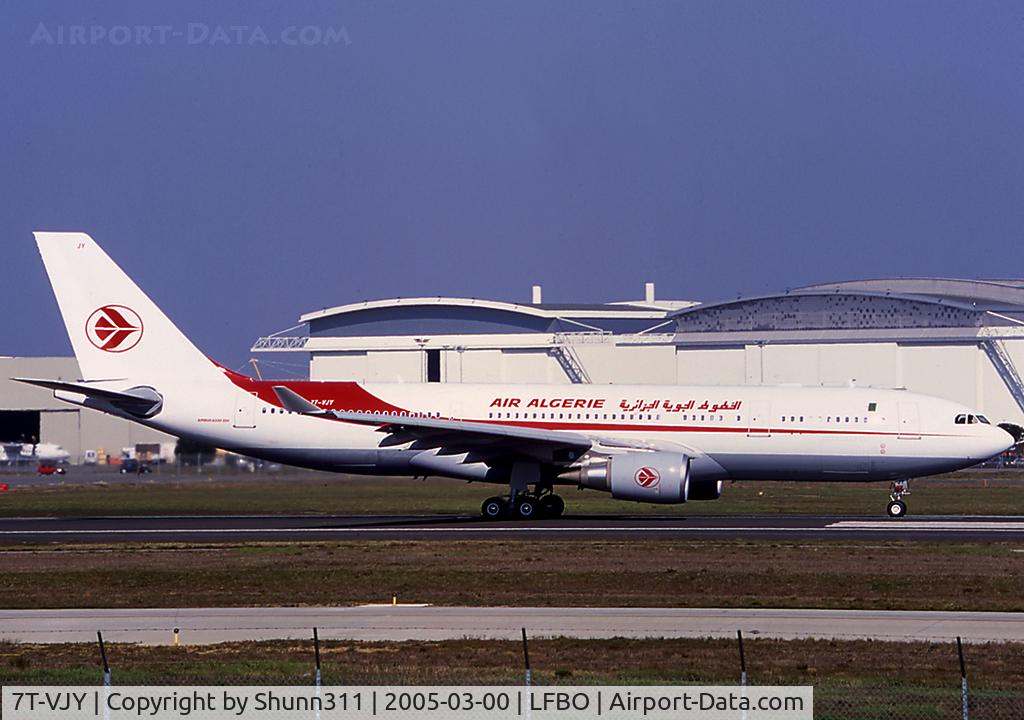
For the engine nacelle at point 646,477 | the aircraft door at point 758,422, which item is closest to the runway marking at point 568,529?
the engine nacelle at point 646,477

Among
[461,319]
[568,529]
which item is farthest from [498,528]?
[461,319]

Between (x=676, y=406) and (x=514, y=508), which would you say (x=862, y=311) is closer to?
(x=676, y=406)

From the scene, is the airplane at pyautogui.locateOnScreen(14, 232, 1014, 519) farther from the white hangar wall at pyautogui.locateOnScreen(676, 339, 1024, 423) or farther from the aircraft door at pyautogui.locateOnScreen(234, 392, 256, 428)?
the white hangar wall at pyautogui.locateOnScreen(676, 339, 1024, 423)

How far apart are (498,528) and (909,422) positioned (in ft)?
40.0

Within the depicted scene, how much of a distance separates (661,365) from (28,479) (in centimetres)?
3743

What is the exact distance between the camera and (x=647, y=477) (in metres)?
38.2

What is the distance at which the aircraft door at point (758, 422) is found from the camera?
4100 cm

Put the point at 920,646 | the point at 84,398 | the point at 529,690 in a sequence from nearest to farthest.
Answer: the point at 529,690
the point at 920,646
the point at 84,398

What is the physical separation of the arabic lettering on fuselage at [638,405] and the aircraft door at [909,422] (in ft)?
14.7

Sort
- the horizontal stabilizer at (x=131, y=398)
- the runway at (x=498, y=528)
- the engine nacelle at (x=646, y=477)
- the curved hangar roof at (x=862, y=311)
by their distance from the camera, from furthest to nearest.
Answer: the curved hangar roof at (x=862, y=311) < the horizontal stabilizer at (x=131, y=398) < the engine nacelle at (x=646, y=477) < the runway at (x=498, y=528)

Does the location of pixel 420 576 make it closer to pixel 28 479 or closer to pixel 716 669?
pixel 716 669

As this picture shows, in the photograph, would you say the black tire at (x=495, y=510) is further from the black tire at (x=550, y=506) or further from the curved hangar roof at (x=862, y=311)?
the curved hangar roof at (x=862, y=311)

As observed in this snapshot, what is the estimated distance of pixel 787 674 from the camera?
17219 millimetres

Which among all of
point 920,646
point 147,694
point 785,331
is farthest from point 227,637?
point 785,331
